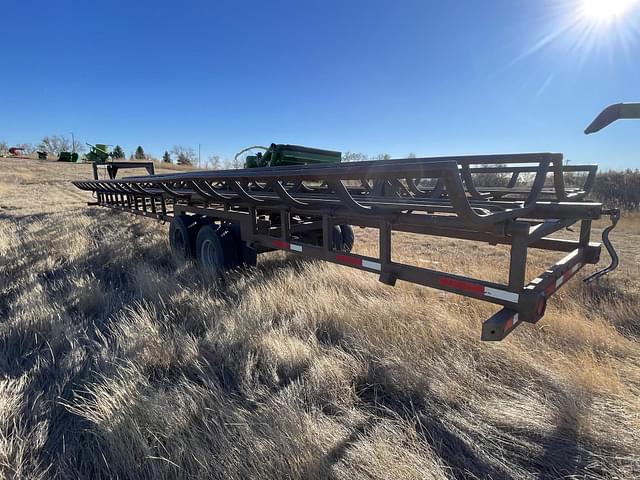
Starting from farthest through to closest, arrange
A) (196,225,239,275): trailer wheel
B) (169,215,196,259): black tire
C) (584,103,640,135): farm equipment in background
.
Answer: (169,215,196,259): black tire
(196,225,239,275): trailer wheel
(584,103,640,135): farm equipment in background

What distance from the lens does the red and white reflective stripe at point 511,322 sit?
5.88 ft

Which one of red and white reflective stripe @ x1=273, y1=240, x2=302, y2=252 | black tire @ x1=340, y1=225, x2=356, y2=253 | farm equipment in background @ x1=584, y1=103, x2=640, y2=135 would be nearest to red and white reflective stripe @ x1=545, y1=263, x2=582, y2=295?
farm equipment in background @ x1=584, y1=103, x2=640, y2=135

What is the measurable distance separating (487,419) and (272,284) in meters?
2.39

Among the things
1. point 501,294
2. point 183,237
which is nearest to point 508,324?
point 501,294

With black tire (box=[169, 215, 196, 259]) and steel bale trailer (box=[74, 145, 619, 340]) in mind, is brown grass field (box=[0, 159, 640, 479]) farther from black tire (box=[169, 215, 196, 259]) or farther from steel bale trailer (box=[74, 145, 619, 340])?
black tire (box=[169, 215, 196, 259])

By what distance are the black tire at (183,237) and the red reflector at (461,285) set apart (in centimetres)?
379

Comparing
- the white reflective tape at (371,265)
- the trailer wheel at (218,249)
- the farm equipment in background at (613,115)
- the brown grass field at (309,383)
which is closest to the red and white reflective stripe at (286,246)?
the brown grass field at (309,383)

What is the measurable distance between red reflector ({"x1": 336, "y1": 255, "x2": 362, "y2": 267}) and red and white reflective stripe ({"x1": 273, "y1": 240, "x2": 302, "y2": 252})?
0.54 meters

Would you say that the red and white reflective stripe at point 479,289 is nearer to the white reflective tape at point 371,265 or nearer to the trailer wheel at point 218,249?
the white reflective tape at point 371,265

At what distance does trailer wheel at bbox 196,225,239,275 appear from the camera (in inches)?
162

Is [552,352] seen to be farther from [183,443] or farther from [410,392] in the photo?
[183,443]

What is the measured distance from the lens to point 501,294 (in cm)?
192

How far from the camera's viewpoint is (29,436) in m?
1.73

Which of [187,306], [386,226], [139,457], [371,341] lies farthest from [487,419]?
[187,306]
